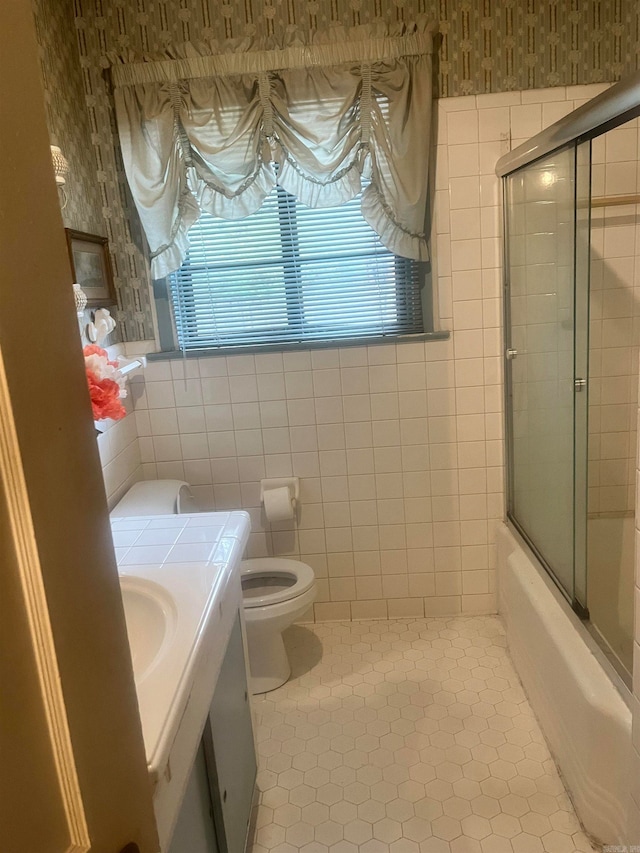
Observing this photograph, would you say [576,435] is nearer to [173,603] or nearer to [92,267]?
[173,603]

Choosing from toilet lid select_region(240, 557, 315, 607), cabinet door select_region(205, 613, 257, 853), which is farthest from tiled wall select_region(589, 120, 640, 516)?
cabinet door select_region(205, 613, 257, 853)

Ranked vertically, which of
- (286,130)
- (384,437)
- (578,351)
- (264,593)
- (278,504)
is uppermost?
(286,130)

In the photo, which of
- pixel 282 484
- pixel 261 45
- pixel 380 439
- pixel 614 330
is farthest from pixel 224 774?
pixel 261 45

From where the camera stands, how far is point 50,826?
1.73 ft

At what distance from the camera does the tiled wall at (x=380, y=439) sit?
256 centimetres

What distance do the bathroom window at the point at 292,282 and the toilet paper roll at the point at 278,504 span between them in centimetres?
63

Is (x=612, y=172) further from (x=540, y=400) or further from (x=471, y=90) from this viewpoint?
(x=540, y=400)

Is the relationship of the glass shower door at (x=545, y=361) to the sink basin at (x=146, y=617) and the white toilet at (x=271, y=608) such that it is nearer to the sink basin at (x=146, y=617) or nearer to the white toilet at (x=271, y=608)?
the white toilet at (x=271, y=608)

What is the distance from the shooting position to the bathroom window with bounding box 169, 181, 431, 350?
2592 mm

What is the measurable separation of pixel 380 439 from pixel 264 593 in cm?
79

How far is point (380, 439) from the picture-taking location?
107 inches

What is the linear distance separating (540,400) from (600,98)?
1036 millimetres

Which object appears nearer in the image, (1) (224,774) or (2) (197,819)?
(2) (197,819)

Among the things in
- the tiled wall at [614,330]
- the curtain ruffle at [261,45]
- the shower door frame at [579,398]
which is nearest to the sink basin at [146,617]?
the shower door frame at [579,398]
